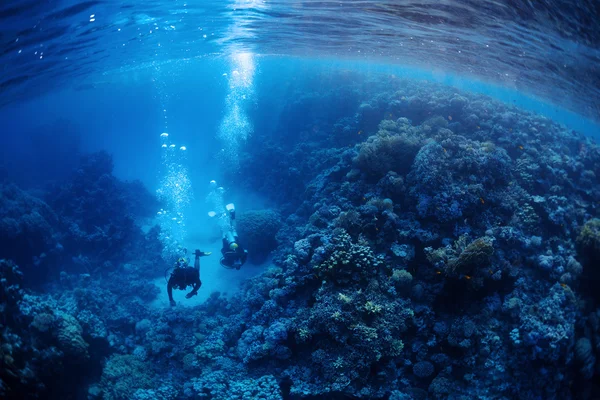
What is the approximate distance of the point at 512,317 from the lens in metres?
7.47

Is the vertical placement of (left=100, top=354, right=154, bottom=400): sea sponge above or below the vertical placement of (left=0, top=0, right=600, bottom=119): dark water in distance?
below

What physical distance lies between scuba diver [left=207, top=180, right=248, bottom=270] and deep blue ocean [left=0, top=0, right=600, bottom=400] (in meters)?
0.20

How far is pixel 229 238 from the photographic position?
15.7 meters

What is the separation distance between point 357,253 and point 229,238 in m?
9.02

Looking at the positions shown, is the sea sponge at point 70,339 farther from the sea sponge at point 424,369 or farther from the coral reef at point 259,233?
the sea sponge at point 424,369

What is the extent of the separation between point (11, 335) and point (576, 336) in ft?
46.9

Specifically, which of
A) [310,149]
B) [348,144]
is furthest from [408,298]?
[310,149]

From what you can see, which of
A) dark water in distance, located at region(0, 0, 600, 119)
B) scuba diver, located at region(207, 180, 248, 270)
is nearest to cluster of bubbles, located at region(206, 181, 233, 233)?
scuba diver, located at region(207, 180, 248, 270)

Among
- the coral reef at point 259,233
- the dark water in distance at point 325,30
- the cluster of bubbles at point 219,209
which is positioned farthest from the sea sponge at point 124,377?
the dark water in distance at point 325,30

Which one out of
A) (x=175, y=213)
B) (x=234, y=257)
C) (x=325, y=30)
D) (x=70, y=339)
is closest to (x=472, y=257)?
(x=234, y=257)

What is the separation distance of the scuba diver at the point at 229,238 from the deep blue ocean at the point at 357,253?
20 centimetres

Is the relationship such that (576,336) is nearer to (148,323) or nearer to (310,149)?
(148,323)

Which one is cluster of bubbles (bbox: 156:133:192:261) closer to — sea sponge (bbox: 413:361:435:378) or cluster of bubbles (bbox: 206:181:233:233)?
cluster of bubbles (bbox: 206:181:233:233)

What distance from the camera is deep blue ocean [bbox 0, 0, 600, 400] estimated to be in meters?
7.29
